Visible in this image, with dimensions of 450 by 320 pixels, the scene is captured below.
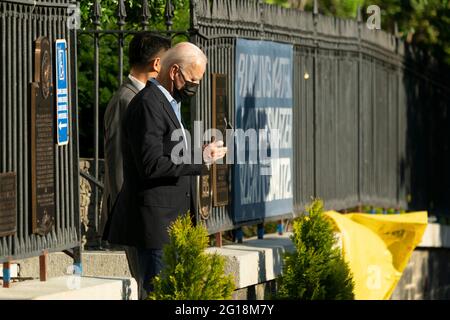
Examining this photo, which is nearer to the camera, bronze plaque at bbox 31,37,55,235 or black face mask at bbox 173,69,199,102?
black face mask at bbox 173,69,199,102

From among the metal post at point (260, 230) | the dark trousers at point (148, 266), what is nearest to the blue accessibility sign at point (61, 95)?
the dark trousers at point (148, 266)

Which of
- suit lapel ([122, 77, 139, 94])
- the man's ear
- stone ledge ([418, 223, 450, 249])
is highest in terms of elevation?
the man's ear

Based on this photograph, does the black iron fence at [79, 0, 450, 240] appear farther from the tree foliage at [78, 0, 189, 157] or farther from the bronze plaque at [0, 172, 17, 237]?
the bronze plaque at [0, 172, 17, 237]

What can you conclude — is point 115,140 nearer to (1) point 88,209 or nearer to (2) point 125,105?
(2) point 125,105

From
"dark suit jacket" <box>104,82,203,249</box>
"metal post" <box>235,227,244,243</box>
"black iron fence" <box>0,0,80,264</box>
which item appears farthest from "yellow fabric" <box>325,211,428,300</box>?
"dark suit jacket" <box>104,82,203,249</box>

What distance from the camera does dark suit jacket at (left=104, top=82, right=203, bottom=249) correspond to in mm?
7820

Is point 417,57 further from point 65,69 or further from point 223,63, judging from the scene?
point 65,69

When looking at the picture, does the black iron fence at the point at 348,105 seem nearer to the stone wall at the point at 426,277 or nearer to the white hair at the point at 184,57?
the stone wall at the point at 426,277

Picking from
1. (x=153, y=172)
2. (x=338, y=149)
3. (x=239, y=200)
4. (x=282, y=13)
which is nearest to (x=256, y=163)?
(x=239, y=200)

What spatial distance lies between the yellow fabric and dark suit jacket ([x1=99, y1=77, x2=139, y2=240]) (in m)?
3.13

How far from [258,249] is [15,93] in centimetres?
301

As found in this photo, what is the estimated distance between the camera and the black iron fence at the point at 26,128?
8.29m

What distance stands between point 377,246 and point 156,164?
4932mm

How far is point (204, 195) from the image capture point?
1041cm
